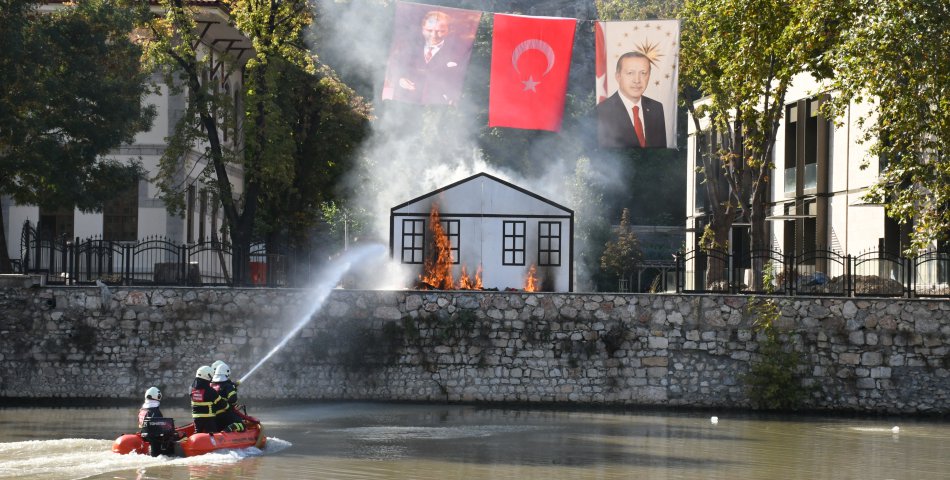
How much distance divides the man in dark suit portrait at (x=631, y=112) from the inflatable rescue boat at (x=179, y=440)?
46.1 feet

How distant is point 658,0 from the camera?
4478 centimetres

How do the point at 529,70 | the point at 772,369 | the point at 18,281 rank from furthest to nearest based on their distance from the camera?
the point at 529,70, the point at 18,281, the point at 772,369

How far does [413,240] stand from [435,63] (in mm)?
4519

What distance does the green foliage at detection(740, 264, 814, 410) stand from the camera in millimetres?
28625

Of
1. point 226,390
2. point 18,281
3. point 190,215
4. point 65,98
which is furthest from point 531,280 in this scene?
point 190,215

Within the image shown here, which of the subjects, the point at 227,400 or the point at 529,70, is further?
the point at 529,70

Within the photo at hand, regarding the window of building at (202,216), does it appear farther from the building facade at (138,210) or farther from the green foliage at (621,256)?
the green foliage at (621,256)

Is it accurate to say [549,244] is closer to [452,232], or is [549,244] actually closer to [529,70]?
[452,232]

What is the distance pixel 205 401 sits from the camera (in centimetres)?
2052

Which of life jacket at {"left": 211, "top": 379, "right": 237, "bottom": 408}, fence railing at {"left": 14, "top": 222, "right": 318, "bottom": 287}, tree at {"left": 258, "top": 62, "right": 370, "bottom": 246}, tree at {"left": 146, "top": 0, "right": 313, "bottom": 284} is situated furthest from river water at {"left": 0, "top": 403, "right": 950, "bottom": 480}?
tree at {"left": 258, "top": 62, "right": 370, "bottom": 246}

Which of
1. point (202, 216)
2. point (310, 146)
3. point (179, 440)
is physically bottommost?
point (179, 440)

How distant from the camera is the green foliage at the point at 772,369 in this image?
2862cm

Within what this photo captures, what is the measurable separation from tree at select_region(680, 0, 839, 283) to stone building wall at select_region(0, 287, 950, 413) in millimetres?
3759

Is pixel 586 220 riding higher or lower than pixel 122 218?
higher
